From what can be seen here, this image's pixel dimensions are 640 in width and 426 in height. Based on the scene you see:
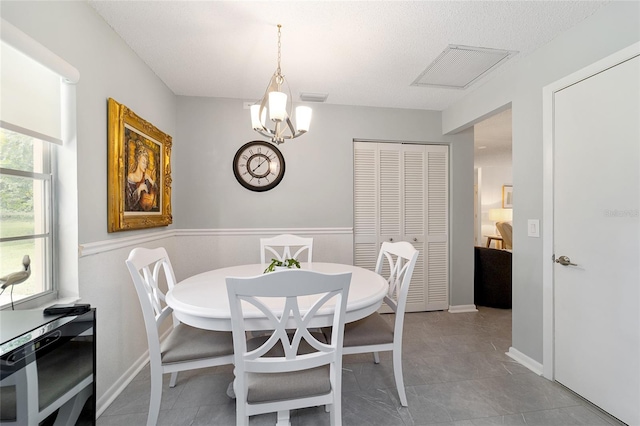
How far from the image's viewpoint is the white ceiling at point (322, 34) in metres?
1.57

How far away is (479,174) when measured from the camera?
6426mm

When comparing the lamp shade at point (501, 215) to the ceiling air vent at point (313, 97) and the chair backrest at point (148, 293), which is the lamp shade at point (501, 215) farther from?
the chair backrest at point (148, 293)

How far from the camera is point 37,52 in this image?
114 cm

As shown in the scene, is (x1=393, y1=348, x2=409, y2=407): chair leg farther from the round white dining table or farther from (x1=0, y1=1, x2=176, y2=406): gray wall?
(x1=0, y1=1, x2=176, y2=406): gray wall

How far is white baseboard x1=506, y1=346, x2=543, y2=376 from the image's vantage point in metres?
1.95

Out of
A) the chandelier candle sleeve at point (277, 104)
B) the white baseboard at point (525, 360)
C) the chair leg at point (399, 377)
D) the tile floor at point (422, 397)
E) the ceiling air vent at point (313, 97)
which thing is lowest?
the tile floor at point (422, 397)

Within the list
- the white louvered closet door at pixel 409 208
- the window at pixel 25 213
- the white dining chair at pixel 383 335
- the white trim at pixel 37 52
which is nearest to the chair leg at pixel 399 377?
the white dining chair at pixel 383 335

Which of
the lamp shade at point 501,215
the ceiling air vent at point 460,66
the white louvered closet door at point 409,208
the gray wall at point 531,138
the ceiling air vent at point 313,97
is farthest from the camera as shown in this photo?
the lamp shade at point 501,215

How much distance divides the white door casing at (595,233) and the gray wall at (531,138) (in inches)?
3.9

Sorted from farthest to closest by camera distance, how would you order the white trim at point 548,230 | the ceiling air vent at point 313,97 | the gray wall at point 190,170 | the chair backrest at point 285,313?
the ceiling air vent at point 313,97, the white trim at point 548,230, the gray wall at point 190,170, the chair backrest at point 285,313

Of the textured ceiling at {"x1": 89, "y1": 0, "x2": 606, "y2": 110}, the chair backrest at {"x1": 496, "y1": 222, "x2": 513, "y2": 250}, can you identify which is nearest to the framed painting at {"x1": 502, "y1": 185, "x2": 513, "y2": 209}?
the chair backrest at {"x1": 496, "y1": 222, "x2": 513, "y2": 250}

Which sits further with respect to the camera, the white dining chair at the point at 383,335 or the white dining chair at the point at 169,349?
the white dining chair at the point at 383,335

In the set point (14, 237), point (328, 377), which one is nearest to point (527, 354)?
point (328, 377)

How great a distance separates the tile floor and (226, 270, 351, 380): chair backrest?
617 millimetres
